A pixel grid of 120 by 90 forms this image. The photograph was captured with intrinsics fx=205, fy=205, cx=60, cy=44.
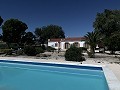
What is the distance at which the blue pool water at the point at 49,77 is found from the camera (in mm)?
11570

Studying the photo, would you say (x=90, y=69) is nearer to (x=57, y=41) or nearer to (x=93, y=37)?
(x=93, y=37)

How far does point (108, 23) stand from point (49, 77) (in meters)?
26.2

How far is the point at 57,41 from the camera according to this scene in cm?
5722

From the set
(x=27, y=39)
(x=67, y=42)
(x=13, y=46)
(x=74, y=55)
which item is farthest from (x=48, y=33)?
(x=74, y=55)

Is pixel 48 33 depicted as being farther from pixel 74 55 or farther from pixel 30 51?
pixel 74 55

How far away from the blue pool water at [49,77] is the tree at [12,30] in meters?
27.9

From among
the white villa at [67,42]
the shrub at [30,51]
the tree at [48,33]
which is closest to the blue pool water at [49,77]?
the shrub at [30,51]

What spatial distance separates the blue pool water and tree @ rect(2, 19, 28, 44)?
27.9 meters

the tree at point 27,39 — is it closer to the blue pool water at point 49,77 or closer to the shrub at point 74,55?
the blue pool water at point 49,77

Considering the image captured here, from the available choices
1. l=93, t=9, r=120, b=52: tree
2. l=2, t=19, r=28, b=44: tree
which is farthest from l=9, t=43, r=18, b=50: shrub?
l=93, t=9, r=120, b=52: tree

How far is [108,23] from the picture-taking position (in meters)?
38.1

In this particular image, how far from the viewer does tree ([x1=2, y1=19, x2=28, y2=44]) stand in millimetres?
48875

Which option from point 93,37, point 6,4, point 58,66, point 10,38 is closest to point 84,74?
point 58,66

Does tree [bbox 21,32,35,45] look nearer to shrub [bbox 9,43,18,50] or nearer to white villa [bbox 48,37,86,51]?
shrub [bbox 9,43,18,50]
